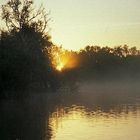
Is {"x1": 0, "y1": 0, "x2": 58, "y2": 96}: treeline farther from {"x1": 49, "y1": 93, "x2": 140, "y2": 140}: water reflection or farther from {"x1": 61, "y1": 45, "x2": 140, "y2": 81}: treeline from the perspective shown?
{"x1": 61, "y1": 45, "x2": 140, "y2": 81}: treeline

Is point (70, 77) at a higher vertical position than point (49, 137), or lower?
higher

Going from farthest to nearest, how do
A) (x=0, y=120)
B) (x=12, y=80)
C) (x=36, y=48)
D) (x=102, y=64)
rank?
1. (x=102, y=64)
2. (x=36, y=48)
3. (x=12, y=80)
4. (x=0, y=120)

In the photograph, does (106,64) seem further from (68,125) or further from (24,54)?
(68,125)

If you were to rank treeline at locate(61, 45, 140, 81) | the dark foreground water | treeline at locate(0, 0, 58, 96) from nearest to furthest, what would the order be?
the dark foreground water < treeline at locate(0, 0, 58, 96) < treeline at locate(61, 45, 140, 81)

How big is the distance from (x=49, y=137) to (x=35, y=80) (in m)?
44.5

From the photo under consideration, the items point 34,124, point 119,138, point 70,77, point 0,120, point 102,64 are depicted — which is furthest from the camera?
point 102,64

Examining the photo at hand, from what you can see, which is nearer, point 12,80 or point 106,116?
point 106,116

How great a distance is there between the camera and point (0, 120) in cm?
4181

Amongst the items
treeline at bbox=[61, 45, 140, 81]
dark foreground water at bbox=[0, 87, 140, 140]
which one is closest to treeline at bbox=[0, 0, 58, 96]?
dark foreground water at bbox=[0, 87, 140, 140]

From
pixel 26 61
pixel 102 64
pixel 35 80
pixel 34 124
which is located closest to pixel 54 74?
pixel 35 80

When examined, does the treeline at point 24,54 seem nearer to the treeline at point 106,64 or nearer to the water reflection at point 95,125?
the water reflection at point 95,125

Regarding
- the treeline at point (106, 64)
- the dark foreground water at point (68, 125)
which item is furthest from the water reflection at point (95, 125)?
the treeline at point (106, 64)

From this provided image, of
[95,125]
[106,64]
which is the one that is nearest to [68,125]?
[95,125]

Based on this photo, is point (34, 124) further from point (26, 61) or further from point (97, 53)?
point (97, 53)
